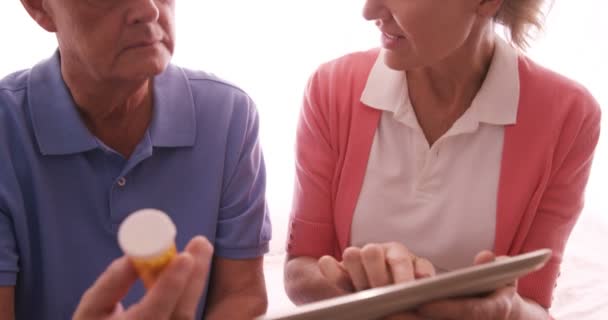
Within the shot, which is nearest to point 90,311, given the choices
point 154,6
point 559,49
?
point 154,6

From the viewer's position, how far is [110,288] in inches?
20.6

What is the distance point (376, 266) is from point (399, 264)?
3cm

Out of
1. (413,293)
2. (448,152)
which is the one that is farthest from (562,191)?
(413,293)

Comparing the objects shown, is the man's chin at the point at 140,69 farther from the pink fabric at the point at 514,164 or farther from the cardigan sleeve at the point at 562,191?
the cardigan sleeve at the point at 562,191

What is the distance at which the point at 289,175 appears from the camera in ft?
5.91

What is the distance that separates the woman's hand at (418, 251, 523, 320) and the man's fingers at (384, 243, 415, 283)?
86 mm

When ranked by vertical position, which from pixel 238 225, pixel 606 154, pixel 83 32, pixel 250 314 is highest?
pixel 83 32

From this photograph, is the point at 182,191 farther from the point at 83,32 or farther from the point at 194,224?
the point at 83,32

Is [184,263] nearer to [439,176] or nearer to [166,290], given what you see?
[166,290]

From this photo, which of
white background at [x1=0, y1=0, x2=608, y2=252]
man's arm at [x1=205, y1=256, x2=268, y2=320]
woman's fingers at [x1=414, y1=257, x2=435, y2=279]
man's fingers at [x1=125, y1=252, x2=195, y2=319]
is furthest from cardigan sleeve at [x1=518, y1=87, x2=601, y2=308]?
man's fingers at [x1=125, y1=252, x2=195, y2=319]

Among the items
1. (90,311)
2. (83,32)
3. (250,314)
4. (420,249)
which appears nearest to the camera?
(90,311)

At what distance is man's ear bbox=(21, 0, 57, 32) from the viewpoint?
0.87 metres

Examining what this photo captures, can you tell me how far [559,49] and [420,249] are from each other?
122 cm

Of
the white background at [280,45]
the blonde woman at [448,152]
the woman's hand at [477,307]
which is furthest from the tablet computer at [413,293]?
the white background at [280,45]
